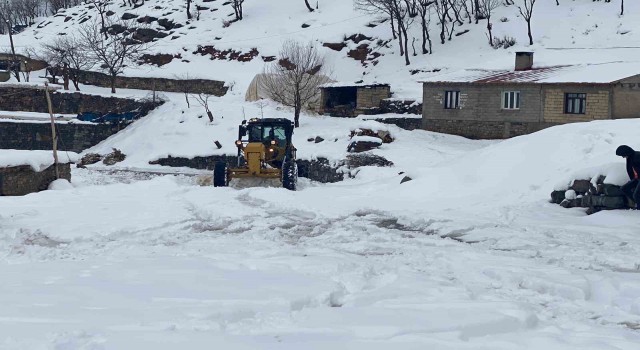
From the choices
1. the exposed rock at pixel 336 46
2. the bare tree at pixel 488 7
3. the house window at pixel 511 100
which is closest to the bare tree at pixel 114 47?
the exposed rock at pixel 336 46

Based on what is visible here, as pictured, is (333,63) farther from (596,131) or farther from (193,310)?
(193,310)

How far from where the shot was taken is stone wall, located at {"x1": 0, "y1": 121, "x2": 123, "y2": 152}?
136 feet

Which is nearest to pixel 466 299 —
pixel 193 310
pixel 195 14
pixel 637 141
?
pixel 193 310

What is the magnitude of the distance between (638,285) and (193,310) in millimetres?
5062

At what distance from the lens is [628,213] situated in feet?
44.4

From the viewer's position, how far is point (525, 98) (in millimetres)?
34625

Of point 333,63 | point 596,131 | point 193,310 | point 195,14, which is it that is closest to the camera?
point 193,310

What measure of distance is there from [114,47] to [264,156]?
3888cm

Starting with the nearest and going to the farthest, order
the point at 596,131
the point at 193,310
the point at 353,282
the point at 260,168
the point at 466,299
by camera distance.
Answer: the point at 193,310 → the point at 466,299 → the point at 353,282 → the point at 596,131 → the point at 260,168

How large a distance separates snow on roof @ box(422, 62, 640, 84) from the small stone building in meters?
5.42

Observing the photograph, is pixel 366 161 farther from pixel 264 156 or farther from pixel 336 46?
pixel 336 46

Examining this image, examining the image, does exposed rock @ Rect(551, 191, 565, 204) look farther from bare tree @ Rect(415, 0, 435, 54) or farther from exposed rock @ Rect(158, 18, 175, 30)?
exposed rock @ Rect(158, 18, 175, 30)

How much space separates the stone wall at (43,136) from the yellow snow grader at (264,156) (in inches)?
872

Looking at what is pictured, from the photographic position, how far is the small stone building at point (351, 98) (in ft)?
141
